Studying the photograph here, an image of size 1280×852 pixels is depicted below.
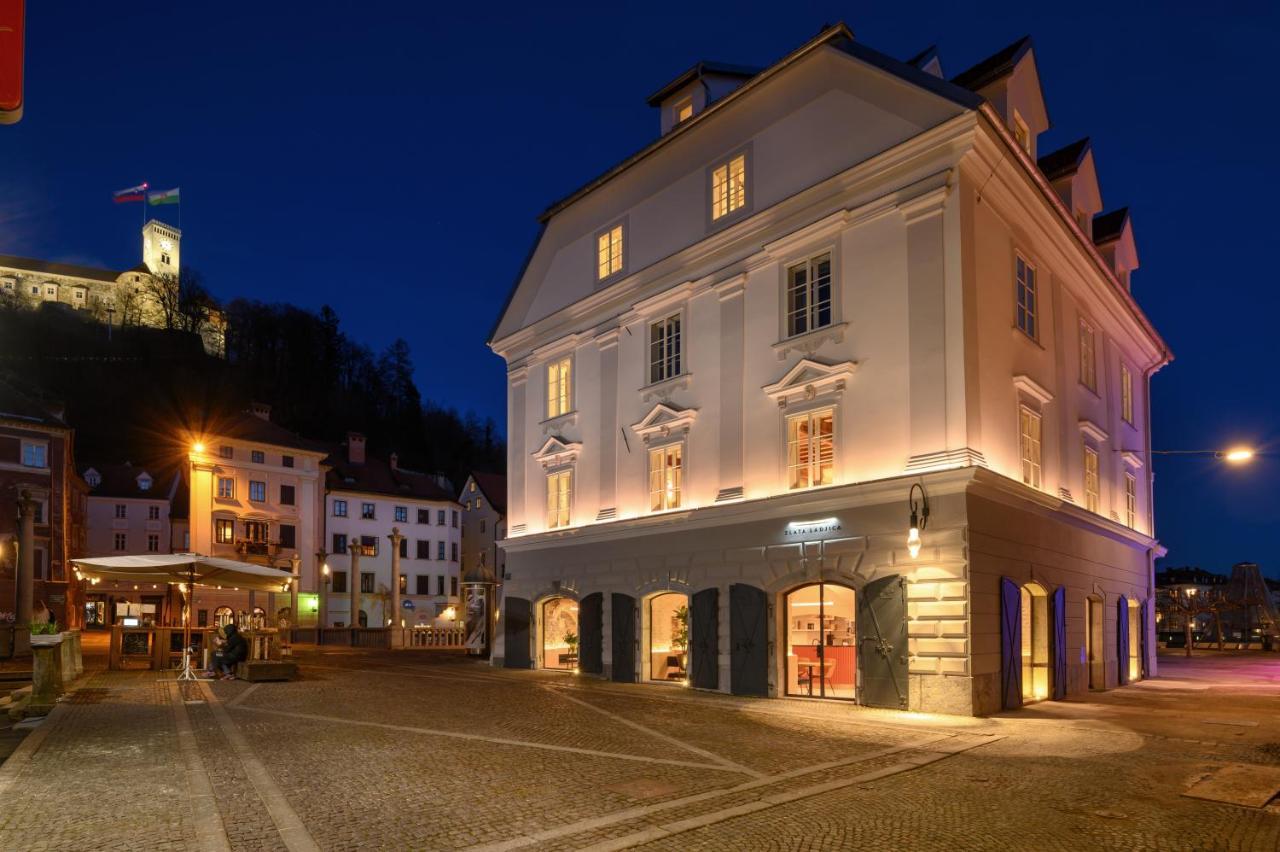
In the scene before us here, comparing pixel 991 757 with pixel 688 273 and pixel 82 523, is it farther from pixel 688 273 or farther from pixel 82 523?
pixel 82 523

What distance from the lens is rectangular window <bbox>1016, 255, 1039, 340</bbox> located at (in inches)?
844

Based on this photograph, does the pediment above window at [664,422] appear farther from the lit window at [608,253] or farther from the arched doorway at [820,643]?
the arched doorway at [820,643]

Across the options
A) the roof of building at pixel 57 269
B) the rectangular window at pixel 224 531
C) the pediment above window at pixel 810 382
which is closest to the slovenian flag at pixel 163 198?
the roof of building at pixel 57 269

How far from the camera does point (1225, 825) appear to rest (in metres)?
8.84

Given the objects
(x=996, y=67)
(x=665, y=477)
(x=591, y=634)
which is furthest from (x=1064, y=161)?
(x=591, y=634)

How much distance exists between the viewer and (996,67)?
2206cm

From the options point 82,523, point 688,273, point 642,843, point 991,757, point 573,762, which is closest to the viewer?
point 642,843

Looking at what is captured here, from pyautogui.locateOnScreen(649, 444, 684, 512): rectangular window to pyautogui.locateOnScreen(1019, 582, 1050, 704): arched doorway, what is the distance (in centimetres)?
886

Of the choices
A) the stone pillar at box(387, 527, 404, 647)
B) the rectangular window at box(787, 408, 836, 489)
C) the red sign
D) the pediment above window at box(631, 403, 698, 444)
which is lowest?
the stone pillar at box(387, 527, 404, 647)

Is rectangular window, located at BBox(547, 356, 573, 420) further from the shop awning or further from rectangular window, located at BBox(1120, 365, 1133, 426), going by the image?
rectangular window, located at BBox(1120, 365, 1133, 426)

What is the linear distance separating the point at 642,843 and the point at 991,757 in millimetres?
6635

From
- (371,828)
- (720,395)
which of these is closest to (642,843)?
(371,828)

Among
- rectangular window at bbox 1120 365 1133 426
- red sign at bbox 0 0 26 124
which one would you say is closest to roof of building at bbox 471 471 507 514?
rectangular window at bbox 1120 365 1133 426

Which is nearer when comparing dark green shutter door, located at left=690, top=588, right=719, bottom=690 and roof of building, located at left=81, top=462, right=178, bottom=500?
dark green shutter door, located at left=690, top=588, right=719, bottom=690
